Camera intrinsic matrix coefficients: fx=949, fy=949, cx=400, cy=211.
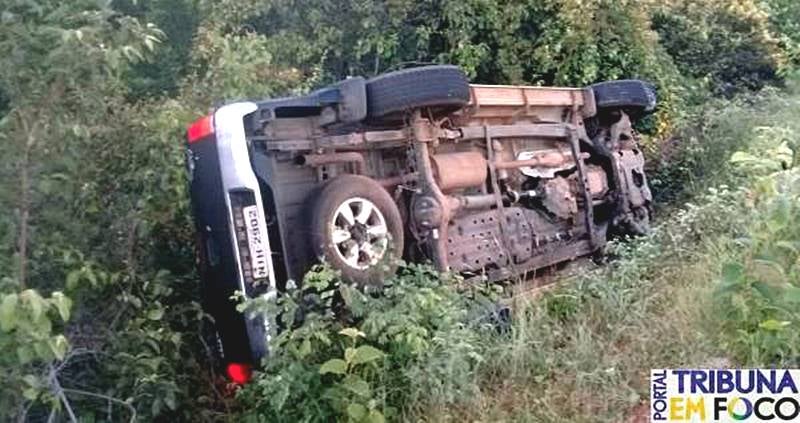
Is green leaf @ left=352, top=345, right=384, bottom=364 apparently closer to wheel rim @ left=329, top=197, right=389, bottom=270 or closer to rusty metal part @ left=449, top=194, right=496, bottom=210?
wheel rim @ left=329, top=197, right=389, bottom=270

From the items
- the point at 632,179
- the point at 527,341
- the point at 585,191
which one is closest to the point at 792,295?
the point at 527,341

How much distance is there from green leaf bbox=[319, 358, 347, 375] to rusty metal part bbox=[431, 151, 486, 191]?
179 cm

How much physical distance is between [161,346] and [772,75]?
34.0 ft

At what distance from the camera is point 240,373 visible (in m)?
4.95

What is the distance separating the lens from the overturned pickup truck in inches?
194

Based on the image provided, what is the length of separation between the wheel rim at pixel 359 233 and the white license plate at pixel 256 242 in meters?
0.36

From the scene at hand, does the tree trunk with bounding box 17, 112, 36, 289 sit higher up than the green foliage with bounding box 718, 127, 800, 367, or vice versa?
the tree trunk with bounding box 17, 112, 36, 289

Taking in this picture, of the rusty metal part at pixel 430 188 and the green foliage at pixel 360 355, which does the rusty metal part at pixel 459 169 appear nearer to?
the rusty metal part at pixel 430 188

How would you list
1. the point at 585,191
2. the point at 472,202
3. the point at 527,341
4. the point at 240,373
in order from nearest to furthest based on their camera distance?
the point at 527,341 < the point at 240,373 < the point at 472,202 < the point at 585,191

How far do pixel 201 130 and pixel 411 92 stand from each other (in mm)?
1203

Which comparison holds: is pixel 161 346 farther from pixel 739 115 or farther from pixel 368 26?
pixel 739 115

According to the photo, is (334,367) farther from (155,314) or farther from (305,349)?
(155,314)

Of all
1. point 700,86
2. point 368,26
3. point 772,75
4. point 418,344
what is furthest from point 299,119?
point 772,75

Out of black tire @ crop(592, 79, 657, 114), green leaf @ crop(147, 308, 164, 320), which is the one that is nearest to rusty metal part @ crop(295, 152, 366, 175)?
green leaf @ crop(147, 308, 164, 320)
